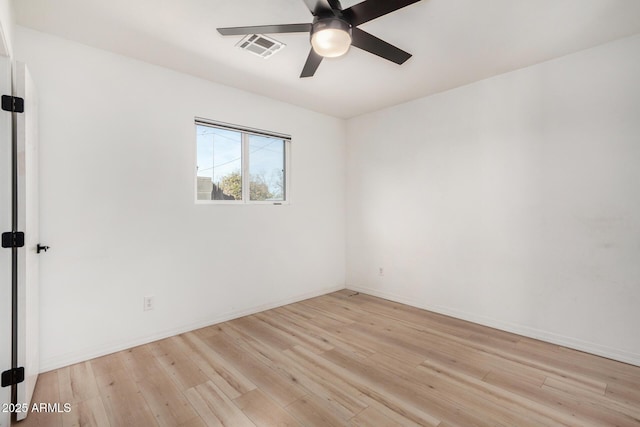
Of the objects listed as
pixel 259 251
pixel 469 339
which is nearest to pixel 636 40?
pixel 469 339

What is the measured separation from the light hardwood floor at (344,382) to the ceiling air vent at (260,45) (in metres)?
2.52

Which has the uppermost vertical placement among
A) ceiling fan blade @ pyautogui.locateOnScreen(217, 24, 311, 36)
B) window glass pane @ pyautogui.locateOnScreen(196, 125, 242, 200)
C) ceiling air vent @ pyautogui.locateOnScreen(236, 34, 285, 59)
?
ceiling air vent @ pyautogui.locateOnScreen(236, 34, 285, 59)

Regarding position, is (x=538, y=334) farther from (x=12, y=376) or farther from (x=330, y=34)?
(x=12, y=376)

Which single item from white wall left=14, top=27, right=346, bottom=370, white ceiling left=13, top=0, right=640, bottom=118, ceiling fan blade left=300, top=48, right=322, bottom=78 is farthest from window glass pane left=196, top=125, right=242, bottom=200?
ceiling fan blade left=300, top=48, right=322, bottom=78

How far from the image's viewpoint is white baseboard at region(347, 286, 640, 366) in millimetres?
2486

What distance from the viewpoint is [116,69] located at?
266 cm

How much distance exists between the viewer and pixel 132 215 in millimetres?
2740

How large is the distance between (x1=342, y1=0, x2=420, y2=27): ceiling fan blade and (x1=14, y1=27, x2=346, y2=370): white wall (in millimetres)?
1984

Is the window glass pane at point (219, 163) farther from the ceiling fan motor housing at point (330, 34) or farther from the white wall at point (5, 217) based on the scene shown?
the ceiling fan motor housing at point (330, 34)

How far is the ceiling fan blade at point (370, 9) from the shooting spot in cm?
162

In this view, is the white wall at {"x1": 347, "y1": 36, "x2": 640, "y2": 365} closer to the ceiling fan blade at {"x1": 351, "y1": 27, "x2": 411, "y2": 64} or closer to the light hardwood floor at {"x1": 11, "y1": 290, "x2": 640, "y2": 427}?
the light hardwood floor at {"x1": 11, "y1": 290, "x2": 640, "y2": 427}

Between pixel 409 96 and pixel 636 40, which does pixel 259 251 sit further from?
pixel 636 40

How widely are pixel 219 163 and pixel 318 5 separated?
2140mm

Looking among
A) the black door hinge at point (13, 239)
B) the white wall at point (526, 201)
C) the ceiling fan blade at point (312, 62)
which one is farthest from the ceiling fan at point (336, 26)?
the white wall at point (526, 201)
